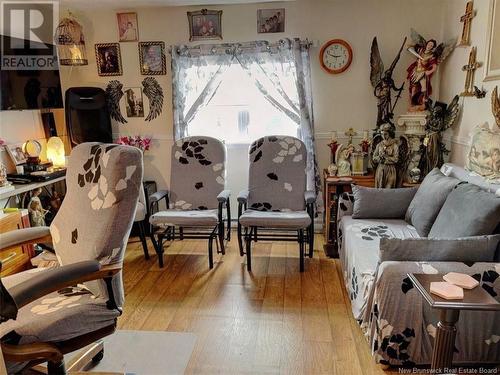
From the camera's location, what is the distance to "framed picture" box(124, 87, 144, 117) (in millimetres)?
3840

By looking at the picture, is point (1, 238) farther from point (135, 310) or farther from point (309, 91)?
point (309, 91)

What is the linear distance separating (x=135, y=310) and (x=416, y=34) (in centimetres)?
324

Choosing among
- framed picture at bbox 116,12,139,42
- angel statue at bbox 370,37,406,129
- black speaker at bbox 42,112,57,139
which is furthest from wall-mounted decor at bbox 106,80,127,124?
angel statue at bbox 370,37,406,129

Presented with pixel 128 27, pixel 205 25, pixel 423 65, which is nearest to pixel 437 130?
pixel 423 65

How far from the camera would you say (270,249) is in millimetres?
3443

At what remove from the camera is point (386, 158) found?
10.3ft

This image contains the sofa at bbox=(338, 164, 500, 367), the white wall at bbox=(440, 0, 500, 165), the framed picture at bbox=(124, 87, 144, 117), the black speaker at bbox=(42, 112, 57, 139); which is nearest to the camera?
the sofa at bbox=(338, 164, 500, 367)

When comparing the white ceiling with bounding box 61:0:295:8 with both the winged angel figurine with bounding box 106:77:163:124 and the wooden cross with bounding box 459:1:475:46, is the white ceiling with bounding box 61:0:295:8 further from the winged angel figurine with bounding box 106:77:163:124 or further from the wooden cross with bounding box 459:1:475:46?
the wooden cross with bounding box 459:1:475:46

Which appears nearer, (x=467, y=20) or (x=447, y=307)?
(x=447, y=307)

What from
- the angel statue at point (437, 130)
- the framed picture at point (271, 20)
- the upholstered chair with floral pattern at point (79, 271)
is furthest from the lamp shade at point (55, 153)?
the angel statue at point (437, 130)

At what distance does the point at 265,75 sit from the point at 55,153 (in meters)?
2.14

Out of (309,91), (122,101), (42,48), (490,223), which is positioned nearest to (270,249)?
(309,91)

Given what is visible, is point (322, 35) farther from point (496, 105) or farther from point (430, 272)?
point (430, 272)

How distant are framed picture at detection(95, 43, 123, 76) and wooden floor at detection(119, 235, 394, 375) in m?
1.94
